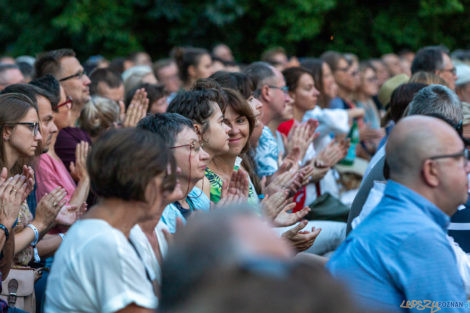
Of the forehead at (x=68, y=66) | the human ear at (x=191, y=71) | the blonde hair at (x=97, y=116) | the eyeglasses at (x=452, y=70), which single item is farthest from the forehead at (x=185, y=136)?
the human ear at (x=191, y=71)

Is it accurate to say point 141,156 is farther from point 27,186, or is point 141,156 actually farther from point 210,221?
point 27,186

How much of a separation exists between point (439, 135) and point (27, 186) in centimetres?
242

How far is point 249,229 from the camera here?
1240 millimetres

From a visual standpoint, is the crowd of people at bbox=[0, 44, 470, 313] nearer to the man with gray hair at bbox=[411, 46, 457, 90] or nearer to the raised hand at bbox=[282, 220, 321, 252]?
the raised hand at bbox=[282, 220, 321, 252]

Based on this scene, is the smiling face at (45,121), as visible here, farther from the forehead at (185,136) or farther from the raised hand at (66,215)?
the forehead at (185,136)

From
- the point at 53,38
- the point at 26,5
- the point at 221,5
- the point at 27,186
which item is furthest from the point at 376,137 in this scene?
the point at 26,5

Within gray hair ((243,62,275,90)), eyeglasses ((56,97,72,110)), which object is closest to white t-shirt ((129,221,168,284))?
eyeglasses ((56,97,72,110))

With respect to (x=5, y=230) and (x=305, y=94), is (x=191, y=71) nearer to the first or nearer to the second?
(x=305, y=94)

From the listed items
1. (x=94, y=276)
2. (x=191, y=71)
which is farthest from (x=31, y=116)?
(x=191, y=71)

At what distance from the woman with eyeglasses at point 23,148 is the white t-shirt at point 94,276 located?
62.7 inches

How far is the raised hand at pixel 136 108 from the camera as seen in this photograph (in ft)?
17.9

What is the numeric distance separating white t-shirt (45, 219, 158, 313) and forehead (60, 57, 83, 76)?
3803 mm

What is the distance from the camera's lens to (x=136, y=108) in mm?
5516

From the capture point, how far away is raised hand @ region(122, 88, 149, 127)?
5465mm
